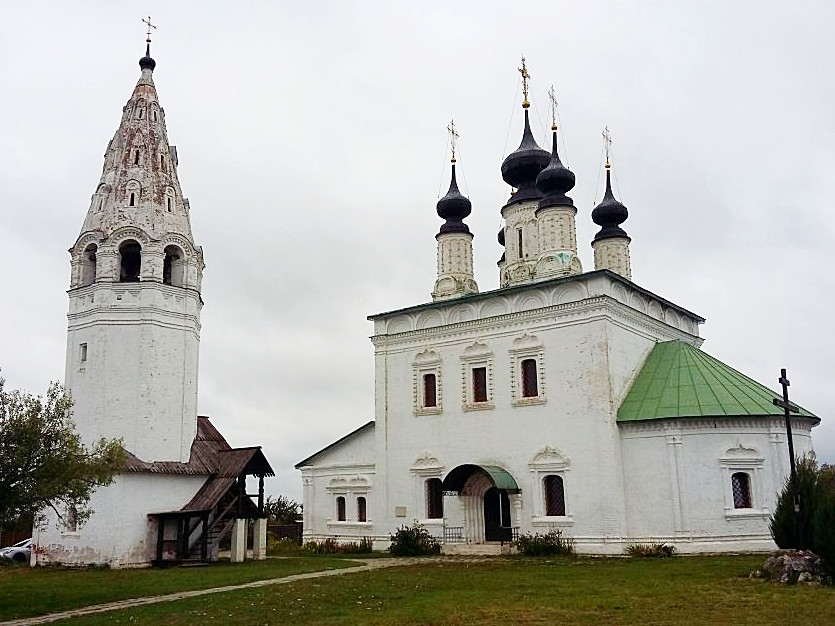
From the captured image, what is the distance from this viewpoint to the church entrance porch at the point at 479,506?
73.2 ft

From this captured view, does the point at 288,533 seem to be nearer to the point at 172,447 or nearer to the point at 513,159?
the point at 172,447

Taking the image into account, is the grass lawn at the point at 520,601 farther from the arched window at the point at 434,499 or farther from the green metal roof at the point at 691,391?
the arched window at the point at 434,499

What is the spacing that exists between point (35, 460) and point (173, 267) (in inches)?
468

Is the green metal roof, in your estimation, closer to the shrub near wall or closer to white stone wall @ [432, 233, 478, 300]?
the shrub near wall

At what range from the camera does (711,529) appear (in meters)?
20.0

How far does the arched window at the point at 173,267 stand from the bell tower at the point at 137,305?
3 centimetres

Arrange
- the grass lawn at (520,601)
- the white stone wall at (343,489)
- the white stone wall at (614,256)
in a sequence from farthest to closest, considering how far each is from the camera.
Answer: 1. the white stone wall at (614,256)
2. the white stone wall at (343,489)
3. the grass lawn at (520,601)

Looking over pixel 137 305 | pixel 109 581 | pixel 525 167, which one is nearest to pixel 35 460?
pixel 109 581

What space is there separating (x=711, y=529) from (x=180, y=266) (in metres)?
16.0

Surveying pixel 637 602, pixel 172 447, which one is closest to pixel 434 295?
pixel 172 447

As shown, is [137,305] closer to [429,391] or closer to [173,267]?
[173,267]

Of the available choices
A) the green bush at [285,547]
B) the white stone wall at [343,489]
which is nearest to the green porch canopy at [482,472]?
the white stone wall at [343,489]

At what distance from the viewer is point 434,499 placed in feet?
78.9

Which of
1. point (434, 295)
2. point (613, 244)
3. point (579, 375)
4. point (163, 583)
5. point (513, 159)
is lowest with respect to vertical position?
point (163, 583)
